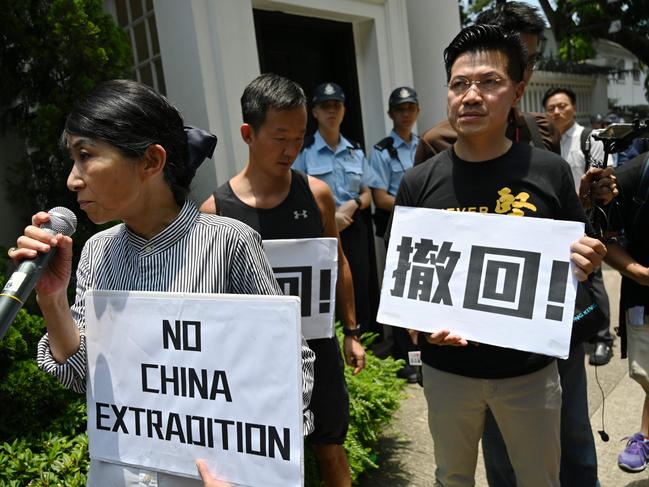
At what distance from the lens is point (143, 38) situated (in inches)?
176

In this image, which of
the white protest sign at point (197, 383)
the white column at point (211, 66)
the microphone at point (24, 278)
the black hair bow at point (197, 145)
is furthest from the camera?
the white column at point (211, 66)

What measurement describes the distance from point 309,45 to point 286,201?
3.39 metres

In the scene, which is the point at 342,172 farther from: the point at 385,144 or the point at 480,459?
the point at 480,459

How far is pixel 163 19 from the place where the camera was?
3996 mm

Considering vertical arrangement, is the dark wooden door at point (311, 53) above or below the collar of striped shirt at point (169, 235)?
above

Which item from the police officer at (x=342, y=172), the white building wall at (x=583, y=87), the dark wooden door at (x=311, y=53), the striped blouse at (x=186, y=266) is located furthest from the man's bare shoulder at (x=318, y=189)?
the white building wall at (x=583, y=87)

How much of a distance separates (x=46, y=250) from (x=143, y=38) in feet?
11.8

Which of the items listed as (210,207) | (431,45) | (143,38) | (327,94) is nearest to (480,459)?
(210,207)

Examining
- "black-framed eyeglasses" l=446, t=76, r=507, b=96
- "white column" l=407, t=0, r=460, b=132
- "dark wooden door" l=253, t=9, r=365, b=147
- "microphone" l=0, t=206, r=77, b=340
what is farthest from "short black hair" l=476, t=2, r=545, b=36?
"white column" l=407, t=0, r=460, b=132

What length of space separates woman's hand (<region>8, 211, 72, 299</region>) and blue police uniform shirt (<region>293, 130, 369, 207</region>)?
3.21 m

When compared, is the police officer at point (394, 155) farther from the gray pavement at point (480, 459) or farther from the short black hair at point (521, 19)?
Result: the short black hair at point (521, 19)

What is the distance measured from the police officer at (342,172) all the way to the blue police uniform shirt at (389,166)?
13cm

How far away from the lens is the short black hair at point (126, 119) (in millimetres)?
1398

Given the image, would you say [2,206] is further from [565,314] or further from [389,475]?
[565,314]
